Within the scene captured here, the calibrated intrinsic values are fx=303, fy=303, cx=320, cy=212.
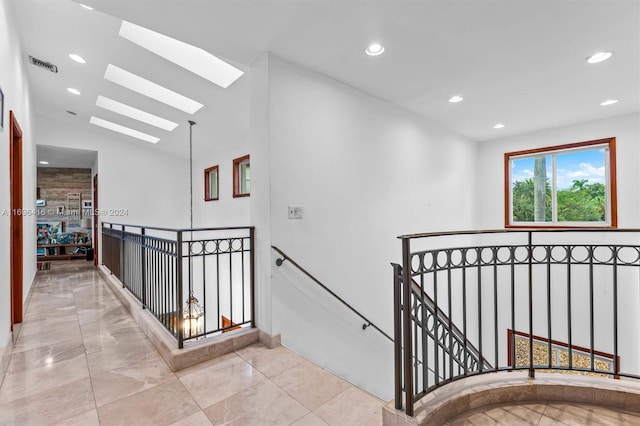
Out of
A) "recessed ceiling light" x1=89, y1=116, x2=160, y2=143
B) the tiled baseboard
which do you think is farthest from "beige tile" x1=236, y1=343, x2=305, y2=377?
"recessed ceiling light" x1=89, y1=116, x2=160, y2=143

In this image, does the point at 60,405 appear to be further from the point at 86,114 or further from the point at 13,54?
the point at 86,114

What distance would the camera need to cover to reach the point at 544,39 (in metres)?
2.66

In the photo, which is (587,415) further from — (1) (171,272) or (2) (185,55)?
(2) (185,55)

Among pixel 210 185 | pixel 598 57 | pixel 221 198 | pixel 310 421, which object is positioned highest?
pixel 598 57

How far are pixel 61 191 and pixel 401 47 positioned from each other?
10.3 metres

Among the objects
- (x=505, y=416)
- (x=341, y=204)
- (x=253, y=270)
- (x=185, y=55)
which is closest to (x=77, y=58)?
(x=185, y=55)

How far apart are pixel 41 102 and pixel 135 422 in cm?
660

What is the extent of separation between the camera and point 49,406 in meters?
1.87

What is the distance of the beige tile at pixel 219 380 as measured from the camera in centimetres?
201

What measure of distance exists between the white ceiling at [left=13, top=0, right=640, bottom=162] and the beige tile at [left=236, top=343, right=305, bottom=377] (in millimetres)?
2714

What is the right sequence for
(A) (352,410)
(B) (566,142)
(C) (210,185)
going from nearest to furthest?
1. (A) (352,410)
2. (B) (566,142)
3. (C) (210,185)

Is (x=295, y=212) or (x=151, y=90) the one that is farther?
(x=151, y=90)

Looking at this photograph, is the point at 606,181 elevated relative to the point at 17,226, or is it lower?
elevated

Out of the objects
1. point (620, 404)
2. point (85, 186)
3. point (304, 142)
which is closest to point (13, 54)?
point (304, 142)
